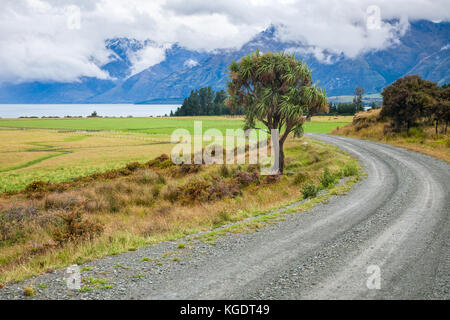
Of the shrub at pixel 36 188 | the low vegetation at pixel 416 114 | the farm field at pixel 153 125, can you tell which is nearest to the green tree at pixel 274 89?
the shrub at pixel 36 188

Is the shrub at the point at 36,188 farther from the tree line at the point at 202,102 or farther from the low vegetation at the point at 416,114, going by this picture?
the tree line at the point at 202,102

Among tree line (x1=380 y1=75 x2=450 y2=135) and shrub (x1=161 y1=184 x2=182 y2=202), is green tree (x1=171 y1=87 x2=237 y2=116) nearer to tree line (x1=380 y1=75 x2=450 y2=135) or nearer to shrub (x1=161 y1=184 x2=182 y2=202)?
tree line (x1=380 y1=75 x2=450 y2=135)

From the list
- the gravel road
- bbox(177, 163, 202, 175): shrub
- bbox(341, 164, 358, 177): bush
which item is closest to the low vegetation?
bbox(341, 164, 358, 177): bush

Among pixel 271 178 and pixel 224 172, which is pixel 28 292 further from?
pixel 224 172

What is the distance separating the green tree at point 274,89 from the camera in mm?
21609

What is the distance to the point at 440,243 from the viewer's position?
9094 mm

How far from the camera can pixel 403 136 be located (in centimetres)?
3916

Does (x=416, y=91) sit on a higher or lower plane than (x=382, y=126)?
higher

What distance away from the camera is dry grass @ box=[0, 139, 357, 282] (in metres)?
9.75

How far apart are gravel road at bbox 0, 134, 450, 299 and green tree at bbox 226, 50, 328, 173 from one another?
36.1 ft
